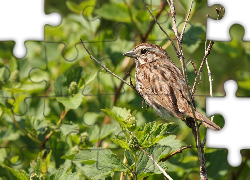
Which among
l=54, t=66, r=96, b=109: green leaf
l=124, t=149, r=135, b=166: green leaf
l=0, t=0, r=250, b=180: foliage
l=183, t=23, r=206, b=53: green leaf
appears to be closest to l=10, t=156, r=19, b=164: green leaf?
l=0, t=0, r=250, b=180: foliage

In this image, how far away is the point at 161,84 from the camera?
3.57 metres

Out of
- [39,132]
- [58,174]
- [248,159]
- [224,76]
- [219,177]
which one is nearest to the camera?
[58,174]

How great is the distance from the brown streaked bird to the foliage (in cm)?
20

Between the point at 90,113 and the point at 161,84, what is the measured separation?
0.95m

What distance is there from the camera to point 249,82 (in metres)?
4.22

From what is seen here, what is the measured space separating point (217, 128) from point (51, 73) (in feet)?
6.87

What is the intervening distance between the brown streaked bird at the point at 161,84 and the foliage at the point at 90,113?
0.20m

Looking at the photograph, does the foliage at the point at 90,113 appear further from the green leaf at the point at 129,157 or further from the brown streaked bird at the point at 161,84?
the brown streaked bird at the point at 161,84

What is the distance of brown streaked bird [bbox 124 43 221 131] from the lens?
329cm

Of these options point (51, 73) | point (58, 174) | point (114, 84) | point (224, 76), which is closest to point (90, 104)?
point (114, 84)

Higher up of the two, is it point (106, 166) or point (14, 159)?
point (106, 166)

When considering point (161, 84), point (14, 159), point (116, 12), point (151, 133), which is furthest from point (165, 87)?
point (14, 159)

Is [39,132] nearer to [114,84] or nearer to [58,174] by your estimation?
[58,174]

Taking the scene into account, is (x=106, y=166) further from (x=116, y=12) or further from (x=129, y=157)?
(x=116, y=12)
